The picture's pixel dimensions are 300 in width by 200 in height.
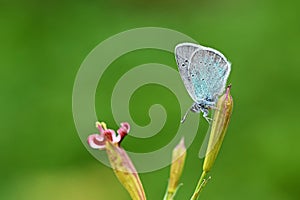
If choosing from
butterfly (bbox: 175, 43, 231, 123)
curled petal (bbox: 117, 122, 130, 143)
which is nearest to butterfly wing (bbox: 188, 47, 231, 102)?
butterfly (bbox: 175, 43, 231, 123)

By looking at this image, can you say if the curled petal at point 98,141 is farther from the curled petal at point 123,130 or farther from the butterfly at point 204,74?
the butterfly at point 204,74

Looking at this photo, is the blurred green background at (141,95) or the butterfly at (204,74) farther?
the blurred green background at (141,95)

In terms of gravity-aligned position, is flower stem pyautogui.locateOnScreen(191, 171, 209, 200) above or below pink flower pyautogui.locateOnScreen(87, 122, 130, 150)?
below

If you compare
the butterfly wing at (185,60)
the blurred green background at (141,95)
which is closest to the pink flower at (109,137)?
the butterfly wing at (185,60)

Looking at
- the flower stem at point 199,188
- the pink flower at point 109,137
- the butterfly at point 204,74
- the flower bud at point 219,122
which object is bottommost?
the flower stem at point 199,188

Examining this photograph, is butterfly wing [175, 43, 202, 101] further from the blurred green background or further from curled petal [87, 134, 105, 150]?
the blurred green background

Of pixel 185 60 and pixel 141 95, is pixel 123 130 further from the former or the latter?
pixel 141 95

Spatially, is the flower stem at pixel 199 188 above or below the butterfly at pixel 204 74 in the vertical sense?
below
